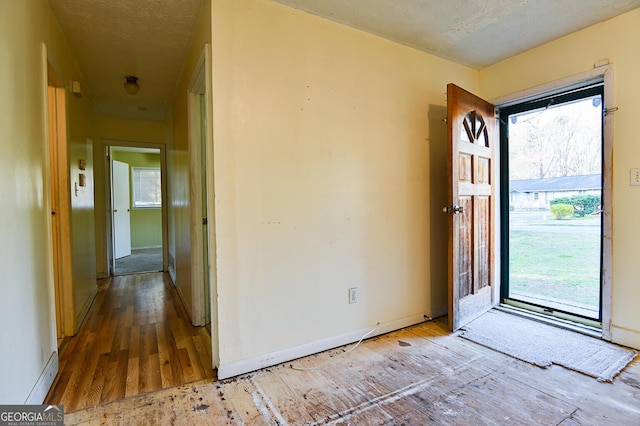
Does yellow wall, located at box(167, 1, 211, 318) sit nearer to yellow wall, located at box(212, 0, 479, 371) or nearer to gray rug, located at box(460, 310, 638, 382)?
yellow wall, located at box(212, 0, 479, 371)

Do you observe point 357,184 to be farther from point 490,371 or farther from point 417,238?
point 490,371

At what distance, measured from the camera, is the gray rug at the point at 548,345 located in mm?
1980

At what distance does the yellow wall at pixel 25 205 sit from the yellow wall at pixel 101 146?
8.25 feet

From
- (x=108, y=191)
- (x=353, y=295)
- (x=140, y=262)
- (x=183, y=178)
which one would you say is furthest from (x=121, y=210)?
(x=353, y=295)

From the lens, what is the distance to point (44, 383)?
5.57 feet

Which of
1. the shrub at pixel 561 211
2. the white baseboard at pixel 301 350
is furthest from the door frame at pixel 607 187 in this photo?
the white baseboard at pixel 301 350

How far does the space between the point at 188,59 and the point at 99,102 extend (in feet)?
6.62

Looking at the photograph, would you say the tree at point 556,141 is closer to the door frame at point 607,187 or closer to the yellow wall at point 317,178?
the door frame at point 607,187

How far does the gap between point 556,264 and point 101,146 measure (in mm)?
5676

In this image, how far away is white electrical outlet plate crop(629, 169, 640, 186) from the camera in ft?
7.16

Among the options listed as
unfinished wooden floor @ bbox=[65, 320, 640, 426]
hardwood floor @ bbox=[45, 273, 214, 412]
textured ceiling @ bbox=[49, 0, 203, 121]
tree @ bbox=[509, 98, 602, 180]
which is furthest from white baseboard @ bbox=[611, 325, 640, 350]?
textured ceiling @ bbox=[49, 0, 203, 121]

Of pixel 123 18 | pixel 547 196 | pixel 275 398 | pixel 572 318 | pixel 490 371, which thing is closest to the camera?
pixel 275 398

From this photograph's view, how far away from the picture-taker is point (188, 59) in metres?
2.69

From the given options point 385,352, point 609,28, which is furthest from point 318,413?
point 609,28
